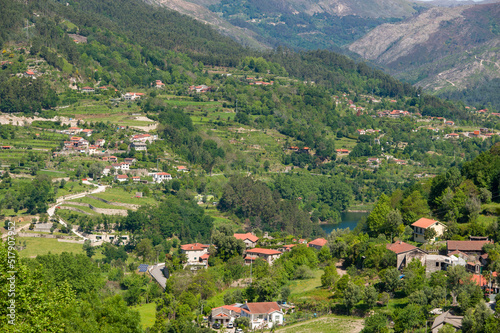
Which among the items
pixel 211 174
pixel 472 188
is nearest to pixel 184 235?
pixel 211 174

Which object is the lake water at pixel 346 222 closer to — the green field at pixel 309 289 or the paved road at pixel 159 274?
the paved road at pixel 159 274

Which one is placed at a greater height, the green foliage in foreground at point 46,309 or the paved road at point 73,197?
the green foliage in foreground at point 46,309

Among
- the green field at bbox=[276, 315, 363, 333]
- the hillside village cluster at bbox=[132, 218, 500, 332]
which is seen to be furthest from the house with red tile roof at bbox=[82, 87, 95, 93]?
the green field at bbox=[276, 315, 363, 333]

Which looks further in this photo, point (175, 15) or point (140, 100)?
point (175, 15)

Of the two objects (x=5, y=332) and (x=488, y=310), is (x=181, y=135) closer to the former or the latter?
(x=488, y=310)

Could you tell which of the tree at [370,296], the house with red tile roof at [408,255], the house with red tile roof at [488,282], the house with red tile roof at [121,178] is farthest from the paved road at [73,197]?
the house with red tile roof at [488,282]

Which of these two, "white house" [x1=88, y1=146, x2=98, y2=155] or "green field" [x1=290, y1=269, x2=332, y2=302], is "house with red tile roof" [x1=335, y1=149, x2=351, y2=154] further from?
"green field" [x1=290, y1=269, x2=332, y2=302]

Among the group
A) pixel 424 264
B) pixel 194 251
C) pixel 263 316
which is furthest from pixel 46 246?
pixel 424 264
